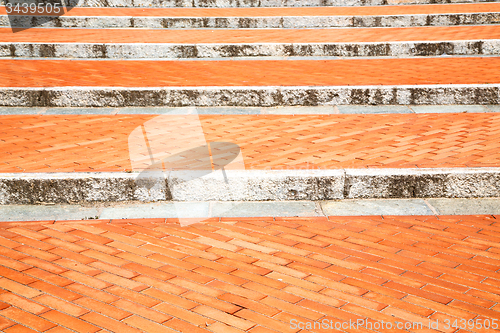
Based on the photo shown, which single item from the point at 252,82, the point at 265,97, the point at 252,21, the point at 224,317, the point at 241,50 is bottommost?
the point at 224,317

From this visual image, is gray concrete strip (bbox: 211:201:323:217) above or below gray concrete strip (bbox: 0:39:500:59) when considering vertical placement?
below

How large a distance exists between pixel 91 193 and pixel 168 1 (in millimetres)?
8730

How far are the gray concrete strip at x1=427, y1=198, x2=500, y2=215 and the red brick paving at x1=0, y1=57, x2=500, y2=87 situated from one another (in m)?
2.80

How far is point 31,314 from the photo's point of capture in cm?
260

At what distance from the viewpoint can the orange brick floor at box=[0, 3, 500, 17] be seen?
33.5 feet

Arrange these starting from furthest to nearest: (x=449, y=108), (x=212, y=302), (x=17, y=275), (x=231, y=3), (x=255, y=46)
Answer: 1. (x=231, y=3)
2. (x=255, y=46)
3. (x=449, y=108)
4. (x=17, y=275)
5. (x=212, y=302)

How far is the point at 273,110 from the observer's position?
589cm

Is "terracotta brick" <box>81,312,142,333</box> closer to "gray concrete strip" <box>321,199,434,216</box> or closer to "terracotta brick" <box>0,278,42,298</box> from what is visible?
"terracotta brick" <box>0,278,42,298</box>

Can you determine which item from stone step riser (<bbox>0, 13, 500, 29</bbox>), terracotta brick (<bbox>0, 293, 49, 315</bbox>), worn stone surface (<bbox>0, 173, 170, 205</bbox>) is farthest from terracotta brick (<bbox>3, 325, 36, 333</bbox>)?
stone step riser (<bbox>0, 13, 500, 29</bbox>)

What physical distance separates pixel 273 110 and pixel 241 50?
8.63 ft

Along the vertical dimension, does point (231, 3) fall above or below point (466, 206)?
above

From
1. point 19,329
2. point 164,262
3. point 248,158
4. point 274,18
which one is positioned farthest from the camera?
point 274,18

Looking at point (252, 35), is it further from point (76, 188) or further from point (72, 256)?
point (72, 256)

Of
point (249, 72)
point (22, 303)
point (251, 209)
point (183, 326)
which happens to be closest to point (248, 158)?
point (251, 209)
